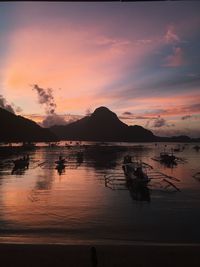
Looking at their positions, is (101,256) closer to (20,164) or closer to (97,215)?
(97,215)

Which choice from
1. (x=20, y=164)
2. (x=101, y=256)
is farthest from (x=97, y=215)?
(x=20, y=164)

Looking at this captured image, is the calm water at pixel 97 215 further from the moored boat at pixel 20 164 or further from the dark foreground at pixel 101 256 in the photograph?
the moored boat at pixel 20 164

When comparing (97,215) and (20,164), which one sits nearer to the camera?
(97,215)

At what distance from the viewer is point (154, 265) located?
1280 cm

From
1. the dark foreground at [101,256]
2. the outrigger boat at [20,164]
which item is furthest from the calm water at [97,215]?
the outrigger boat at [20,164]

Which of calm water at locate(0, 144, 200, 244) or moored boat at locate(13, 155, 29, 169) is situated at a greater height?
moored boat at locate(13, 155, 29, 169)

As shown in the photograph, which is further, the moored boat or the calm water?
the moored boat

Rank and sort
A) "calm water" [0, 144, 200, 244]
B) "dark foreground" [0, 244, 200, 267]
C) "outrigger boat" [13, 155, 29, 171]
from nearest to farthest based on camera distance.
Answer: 1. "dark foreground" [0, 244, 200, 267]
2. "calm water" [0, 144, 200, 244]
3. "outrigger boat" [13, 155, 29, 171]

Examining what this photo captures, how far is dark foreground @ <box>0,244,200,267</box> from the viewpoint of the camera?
506 inches

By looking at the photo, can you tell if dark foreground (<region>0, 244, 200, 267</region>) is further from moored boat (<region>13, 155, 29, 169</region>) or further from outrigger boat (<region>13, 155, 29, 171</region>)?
moored boat (<region>13, 155, 29, 169</region>)

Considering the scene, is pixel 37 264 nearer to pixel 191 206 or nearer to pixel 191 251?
pixel 191 251

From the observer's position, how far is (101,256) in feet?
45.1

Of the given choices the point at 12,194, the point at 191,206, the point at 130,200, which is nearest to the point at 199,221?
the point at 191,206

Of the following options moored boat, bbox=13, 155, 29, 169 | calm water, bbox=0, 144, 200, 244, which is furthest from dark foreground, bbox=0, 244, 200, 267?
moored boat, bbox=13, 155, 29, 169
